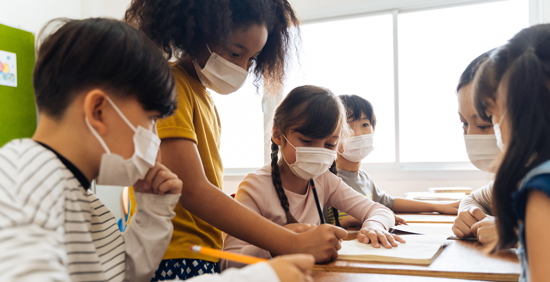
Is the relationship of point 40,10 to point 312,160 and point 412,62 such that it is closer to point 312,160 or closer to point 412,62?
point 312,160

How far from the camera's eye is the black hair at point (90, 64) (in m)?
0.59

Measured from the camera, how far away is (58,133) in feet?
1.92

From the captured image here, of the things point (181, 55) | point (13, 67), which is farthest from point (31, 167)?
point (13, 67)

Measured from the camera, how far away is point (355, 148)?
1854 mm

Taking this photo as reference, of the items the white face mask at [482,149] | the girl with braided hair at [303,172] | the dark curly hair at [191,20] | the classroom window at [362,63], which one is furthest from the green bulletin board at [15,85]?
the white face mask at [482,149]

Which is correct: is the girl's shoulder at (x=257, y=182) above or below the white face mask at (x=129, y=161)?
below

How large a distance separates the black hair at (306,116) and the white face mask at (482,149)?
43 centimetres

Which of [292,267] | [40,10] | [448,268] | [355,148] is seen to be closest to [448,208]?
[355,148]

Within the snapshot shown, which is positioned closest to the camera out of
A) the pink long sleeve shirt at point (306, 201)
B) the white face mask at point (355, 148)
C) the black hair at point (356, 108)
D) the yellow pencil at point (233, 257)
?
the yellow pencil at point (233, 257)

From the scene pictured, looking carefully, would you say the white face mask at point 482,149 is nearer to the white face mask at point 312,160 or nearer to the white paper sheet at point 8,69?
the white face mask at point 312,160

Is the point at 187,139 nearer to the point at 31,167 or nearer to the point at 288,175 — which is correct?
the point at 31,167

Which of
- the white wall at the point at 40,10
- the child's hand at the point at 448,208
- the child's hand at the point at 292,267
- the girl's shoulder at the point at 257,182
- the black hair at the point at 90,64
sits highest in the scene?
the white wall at the point at 40,10

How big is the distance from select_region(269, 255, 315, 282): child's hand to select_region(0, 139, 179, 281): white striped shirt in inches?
9.6

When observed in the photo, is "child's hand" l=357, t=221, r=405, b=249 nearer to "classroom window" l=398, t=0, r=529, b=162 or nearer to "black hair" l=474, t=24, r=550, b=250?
"black hair" l=474, t=24, r=550, b=250
